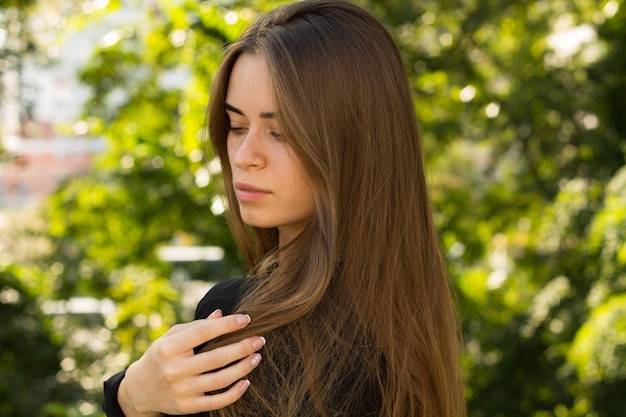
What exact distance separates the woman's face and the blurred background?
1.79 metres

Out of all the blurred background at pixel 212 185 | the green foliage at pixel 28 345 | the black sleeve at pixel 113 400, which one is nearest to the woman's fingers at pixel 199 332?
the black sleeve at pixel 113 400

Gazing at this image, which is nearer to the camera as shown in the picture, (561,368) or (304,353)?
(304,353)

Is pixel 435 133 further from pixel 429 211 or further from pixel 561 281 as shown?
pixel 429 211

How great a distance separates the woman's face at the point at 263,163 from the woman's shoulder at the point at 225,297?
5.3 inches

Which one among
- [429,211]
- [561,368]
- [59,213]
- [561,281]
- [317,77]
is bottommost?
[561,368]

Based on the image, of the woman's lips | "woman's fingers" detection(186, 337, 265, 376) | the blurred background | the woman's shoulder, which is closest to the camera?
"woman's fingers" detection(186, 337, 265, 376)

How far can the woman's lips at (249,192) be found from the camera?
4.99ft

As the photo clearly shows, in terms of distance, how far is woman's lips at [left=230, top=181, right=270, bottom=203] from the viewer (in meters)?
1.52

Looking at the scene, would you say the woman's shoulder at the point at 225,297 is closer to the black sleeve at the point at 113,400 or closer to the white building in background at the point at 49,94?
the black sleeve at the point at 113,400

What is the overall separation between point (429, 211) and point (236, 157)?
0.35m

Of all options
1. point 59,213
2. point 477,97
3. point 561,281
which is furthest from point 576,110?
point 59,213

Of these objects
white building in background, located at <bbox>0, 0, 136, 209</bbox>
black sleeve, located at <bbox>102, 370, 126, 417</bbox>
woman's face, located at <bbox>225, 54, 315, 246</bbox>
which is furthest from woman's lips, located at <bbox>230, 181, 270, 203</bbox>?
white building in background, located at <bbox>0, 0, 136, 209</bbox>

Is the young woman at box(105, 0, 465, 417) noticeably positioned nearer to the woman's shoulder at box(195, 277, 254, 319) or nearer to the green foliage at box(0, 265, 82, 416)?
the woman's shoulder at box(195, 277, 254, 319)

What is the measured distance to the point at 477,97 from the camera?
4.15m
